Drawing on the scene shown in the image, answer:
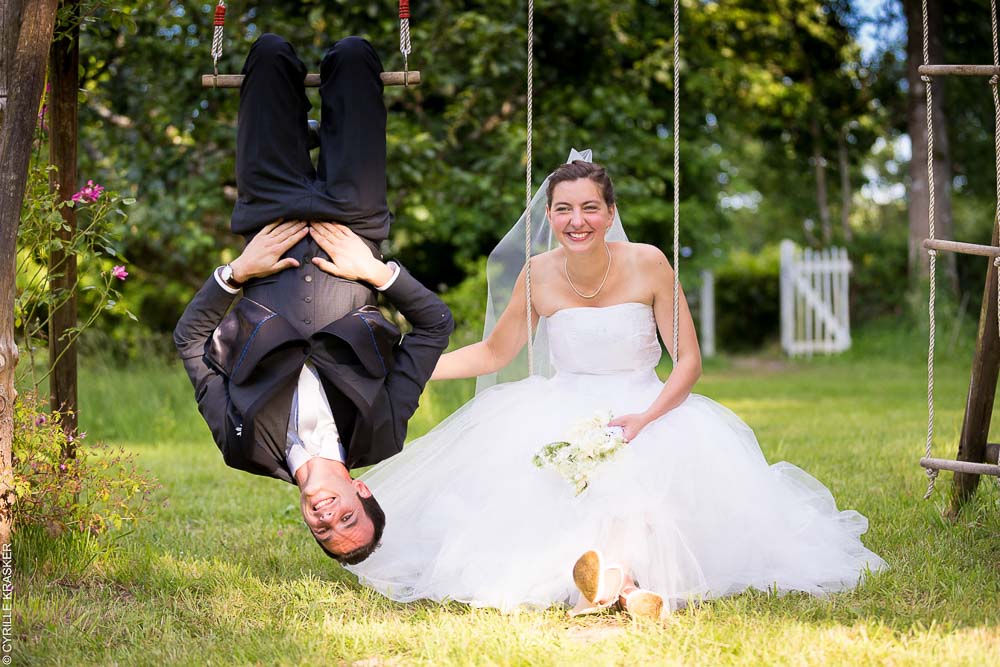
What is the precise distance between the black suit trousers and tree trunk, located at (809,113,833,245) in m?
13.2

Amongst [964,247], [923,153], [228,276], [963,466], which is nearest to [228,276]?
[228,276]

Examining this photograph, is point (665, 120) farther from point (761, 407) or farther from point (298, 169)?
point (298, 169)

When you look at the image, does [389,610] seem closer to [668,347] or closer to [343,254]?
[343,254]

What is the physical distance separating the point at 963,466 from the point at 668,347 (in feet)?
3.55

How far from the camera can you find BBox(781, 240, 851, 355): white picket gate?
44.0 ft

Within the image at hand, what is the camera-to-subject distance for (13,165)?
10.1 ft

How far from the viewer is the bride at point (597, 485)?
125 inches

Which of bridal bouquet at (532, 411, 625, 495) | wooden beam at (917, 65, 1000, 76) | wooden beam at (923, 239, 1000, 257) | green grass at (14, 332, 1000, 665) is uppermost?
wooden beam at (917, 65, 1000, 76)

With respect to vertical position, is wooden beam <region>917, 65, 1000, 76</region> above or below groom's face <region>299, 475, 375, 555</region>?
above

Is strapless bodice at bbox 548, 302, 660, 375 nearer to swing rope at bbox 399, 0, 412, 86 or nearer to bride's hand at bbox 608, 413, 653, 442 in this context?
bride's hand at bbox 608, 413, 653, 442

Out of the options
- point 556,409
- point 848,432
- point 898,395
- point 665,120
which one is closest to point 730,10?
point 665,120

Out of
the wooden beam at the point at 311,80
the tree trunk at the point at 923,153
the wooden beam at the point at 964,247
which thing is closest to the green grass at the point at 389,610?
the wooden beam at the point at 964,247

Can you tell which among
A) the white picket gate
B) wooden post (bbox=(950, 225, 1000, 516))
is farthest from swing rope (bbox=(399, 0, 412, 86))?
the white picket gate

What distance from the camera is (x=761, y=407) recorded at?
832 cm
